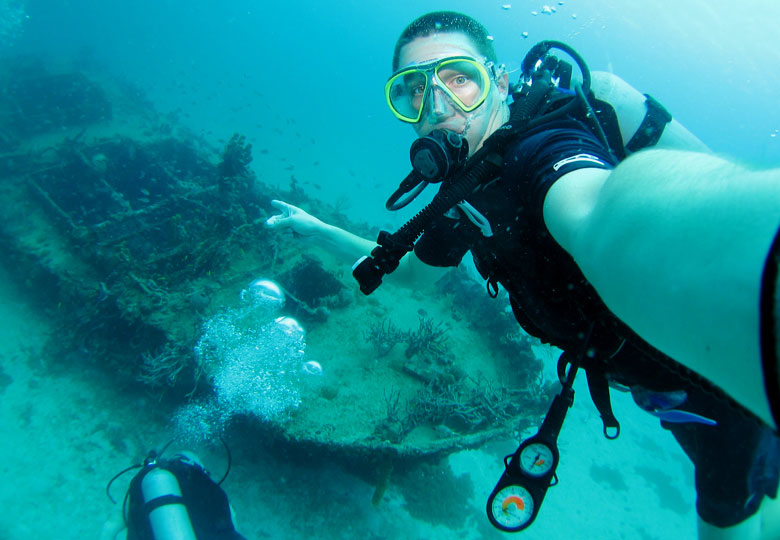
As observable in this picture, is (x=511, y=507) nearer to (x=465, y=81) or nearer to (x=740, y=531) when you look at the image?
(x=740, y=531)

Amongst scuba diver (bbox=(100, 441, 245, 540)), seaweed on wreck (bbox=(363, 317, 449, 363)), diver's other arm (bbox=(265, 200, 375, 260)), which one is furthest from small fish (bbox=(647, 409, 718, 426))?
scuba diver (bbox=(100, 441, 245, 540))

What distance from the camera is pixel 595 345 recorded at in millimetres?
2207

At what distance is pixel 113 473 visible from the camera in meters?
6.50

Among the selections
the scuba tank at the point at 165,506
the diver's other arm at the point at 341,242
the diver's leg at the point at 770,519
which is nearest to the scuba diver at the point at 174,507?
the scuba tank at the point at 165,506

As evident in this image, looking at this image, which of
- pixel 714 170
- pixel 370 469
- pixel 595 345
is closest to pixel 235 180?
pixel 370 469

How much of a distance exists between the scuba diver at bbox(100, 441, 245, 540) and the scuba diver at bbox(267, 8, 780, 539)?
4.07 m

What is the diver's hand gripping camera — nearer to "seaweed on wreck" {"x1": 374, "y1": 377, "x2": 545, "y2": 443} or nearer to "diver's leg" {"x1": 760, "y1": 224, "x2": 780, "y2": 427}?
"diver's leg" {"x1": 760, "y1": 224, "x2": 780, "y2": 427}

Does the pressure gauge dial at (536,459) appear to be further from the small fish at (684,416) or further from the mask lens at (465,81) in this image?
the mask lens at (465,81)

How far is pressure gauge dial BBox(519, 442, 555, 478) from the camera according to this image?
2309 millimetres

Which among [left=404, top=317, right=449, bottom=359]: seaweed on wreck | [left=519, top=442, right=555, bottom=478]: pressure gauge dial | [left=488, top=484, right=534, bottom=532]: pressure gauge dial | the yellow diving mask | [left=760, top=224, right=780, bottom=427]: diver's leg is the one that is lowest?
[left=404, top=317, right=449, bottom=359]: seaweed on wreck

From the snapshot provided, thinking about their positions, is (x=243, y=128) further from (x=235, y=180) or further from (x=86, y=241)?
(x=86, y=241)

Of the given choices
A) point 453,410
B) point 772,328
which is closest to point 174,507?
point 453,410

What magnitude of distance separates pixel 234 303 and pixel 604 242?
7.46 metres

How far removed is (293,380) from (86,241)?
6.41 meters
